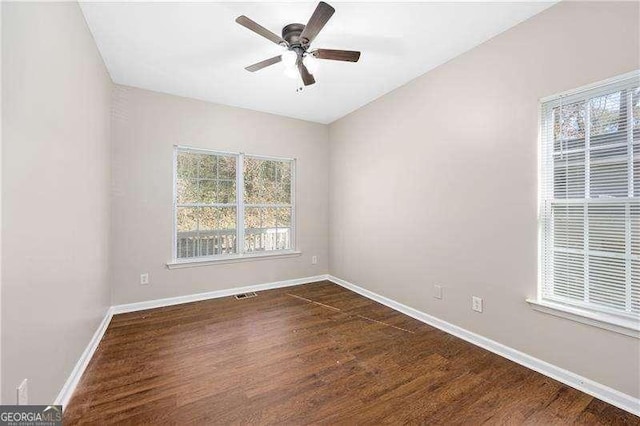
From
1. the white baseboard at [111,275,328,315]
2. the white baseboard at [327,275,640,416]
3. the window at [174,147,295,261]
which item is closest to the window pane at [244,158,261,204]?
the window at [174,147,295,261]

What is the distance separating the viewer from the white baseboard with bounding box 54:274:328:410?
1.75 metres

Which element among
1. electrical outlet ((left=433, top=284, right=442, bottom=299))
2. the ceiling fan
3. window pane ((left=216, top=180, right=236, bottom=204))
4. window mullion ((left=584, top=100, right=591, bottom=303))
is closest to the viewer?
window mullion ((left=584, top=100, right=591, bottom=303))

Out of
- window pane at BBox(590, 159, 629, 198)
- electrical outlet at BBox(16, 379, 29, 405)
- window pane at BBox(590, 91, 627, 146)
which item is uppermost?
window pane at BBox(590, 91, 627, 146)

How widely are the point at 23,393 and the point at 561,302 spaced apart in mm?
3261

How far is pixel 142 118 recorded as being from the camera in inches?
130

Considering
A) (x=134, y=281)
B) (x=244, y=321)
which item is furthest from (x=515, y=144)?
(x=134, y=281)

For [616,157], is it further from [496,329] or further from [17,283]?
[17,283]

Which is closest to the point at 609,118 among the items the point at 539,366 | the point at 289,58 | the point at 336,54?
the point at 539,366

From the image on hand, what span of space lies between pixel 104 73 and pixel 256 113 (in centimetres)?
181

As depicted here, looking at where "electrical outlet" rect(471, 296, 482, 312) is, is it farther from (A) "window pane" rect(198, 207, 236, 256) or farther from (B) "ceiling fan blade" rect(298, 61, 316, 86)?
(A) "window pane" rect(198, 207, 236, 256)

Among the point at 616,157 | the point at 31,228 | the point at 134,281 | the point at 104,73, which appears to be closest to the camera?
the point at 31,228

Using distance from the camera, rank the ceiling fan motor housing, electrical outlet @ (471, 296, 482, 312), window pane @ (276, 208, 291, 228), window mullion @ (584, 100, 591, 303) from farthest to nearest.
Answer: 1. window pane @ (276, 208, 291, 228)
2. electrical outlet @ (471, 296, 482, 312)
3. the ceiling fan motor housing
4. window mullion @ (584, 100, 591, 303)

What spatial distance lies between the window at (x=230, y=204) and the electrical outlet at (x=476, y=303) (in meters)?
2.71

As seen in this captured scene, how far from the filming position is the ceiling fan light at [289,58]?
7.09ft
